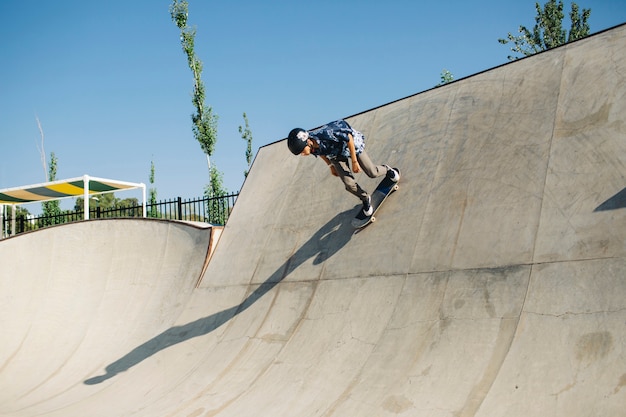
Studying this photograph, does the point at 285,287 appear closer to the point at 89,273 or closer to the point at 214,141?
the point at 89,273

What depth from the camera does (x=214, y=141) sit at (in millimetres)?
29141

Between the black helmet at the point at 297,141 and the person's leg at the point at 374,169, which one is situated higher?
the black helmet at the point at 297,141

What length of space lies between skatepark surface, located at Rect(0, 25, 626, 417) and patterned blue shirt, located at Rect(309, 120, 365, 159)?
40.6 inches

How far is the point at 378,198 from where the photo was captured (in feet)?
23.4

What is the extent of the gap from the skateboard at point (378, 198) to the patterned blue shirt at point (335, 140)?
0.80 meters

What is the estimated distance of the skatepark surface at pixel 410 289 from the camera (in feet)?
14.0

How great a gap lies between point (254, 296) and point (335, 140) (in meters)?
2.79

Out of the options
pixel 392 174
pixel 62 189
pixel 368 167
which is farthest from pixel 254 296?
pixel 62 189

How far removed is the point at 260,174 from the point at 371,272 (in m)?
4.80

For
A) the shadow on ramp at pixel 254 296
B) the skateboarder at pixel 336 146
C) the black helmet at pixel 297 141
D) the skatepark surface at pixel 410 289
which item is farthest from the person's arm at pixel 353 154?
the shadow on ramp at pixel 254 296

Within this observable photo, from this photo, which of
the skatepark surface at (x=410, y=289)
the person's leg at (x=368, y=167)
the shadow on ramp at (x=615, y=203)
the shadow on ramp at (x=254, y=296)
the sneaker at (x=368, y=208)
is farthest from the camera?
the shadow on ramp at (x=254, y=296)

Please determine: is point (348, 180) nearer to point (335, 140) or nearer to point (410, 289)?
point (335, 140)

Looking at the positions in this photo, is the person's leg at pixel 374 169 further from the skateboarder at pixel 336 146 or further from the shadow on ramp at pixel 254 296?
the shadow on ramp at pixel 254 296

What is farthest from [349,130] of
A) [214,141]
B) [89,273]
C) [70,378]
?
[214,141]
